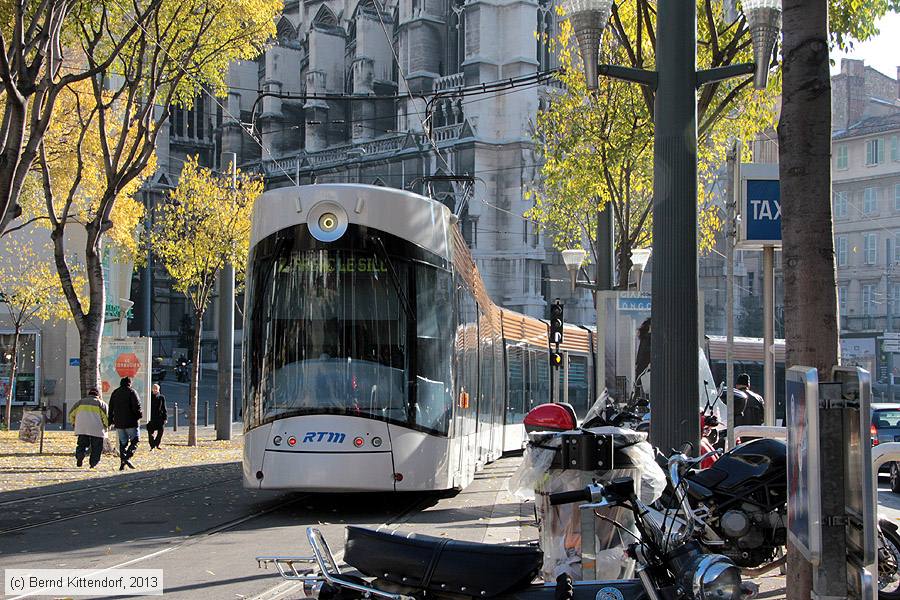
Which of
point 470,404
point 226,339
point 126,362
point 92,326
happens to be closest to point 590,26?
point 470,404

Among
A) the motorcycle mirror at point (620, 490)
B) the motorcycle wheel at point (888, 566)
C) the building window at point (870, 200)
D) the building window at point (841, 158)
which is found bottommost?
the motorcycle wheel at point (888, 566)

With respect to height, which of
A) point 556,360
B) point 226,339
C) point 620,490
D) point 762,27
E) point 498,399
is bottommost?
point 498,399

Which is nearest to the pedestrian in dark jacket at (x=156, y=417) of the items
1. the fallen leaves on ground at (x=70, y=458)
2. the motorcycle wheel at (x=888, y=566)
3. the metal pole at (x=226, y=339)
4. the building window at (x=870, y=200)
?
the fallen leaves on ground at (x=70, y=458)

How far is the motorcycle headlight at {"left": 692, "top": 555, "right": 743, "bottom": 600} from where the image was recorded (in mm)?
4258

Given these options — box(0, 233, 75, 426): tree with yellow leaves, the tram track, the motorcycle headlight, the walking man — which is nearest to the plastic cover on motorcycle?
the motorcycle headlight

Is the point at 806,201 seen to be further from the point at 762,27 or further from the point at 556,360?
the point at 556,360

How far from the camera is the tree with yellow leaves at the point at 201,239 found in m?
29.0

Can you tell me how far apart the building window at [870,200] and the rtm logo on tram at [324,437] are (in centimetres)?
5545

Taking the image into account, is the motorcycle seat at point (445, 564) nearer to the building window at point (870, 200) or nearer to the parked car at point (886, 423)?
the parked car at point (886, 423)

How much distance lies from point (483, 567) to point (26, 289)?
3117 centimetres

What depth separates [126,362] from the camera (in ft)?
85.4

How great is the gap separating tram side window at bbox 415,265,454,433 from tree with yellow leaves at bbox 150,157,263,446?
16169mm

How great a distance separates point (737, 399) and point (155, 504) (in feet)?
26.3

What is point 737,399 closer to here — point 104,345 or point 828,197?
point 828,197
